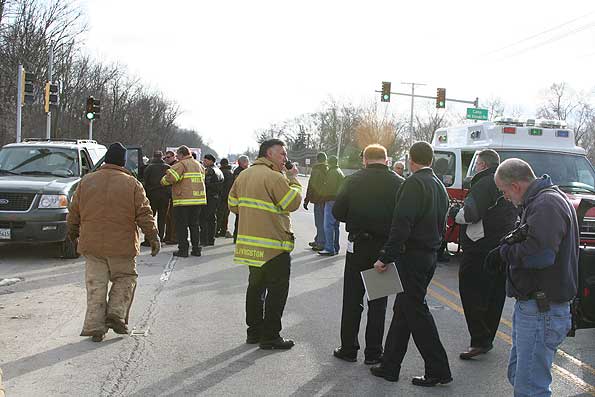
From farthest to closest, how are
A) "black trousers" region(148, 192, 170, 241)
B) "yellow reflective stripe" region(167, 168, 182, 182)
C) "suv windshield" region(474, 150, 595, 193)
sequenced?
"black trousers" region(148, 192, 170, 241) → "yellow reflective stripe" region(167, 168, 182, 182) → "suv windshield" region(474, 150, 595, 193)

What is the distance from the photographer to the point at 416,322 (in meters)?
5.49

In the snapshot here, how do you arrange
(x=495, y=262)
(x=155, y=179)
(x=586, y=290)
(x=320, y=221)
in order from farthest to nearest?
(x=155, y=179), (x=320, y=221), (x=586, y=290), (x=495, y=262)

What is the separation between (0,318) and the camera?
735 cm

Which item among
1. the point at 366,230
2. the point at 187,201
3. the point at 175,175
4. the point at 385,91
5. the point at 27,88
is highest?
the point at 385,91

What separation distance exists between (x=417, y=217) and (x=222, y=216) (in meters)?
11.1

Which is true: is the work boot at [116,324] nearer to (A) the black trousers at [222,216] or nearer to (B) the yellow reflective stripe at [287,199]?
(B) the yellow reflective stripe at [287,199]

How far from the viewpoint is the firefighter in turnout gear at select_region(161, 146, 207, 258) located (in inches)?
467

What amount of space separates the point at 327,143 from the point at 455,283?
3702 inches

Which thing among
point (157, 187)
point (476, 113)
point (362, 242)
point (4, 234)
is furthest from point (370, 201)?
point (476, 113)

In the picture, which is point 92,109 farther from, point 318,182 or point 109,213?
point 109,213

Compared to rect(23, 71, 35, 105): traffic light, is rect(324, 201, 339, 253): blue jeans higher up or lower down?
lower down

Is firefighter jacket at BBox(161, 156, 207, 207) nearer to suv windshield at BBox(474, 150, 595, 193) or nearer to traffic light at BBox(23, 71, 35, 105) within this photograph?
suv windshield at BBox(474, 150, 595, 193)

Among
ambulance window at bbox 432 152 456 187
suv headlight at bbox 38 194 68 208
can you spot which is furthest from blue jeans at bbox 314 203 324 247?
suv headlight at bbox 38 194 68 208

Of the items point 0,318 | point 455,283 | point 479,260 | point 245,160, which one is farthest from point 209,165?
point 479,260
